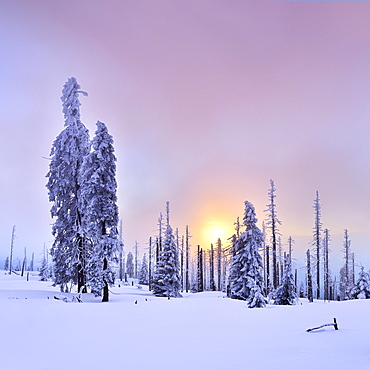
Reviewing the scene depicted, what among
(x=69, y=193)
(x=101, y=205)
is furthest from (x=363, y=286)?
(x=69, y=193)

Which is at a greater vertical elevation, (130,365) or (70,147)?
(70,147)

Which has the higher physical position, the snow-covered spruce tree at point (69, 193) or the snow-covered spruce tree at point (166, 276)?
the snow-covered spruce tree at point (69, 193)

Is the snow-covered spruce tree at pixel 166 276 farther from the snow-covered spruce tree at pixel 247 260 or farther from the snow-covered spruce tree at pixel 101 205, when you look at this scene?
the snow-covered spruce tree at pixel 101 205

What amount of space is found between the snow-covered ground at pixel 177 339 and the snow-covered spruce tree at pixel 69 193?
9.06 meters

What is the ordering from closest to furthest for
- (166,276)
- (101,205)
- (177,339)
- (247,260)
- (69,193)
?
(177,339) → (101,205) → (69,193) → (247,260) → (166,276)

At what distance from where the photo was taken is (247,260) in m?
29.3

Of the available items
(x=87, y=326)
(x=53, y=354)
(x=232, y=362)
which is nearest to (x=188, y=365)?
(x=232, y=362)

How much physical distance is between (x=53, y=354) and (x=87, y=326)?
4.24 meters

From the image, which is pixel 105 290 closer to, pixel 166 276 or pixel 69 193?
pixel 69 193

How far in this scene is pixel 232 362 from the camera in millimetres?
7207

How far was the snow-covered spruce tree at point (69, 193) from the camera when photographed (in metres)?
25.4

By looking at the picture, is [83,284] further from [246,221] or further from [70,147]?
[246,221]

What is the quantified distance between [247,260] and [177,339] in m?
20.4

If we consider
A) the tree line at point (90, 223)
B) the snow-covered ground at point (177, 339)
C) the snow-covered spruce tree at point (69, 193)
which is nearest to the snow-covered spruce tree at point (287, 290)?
the tree line at point (90, 223)
